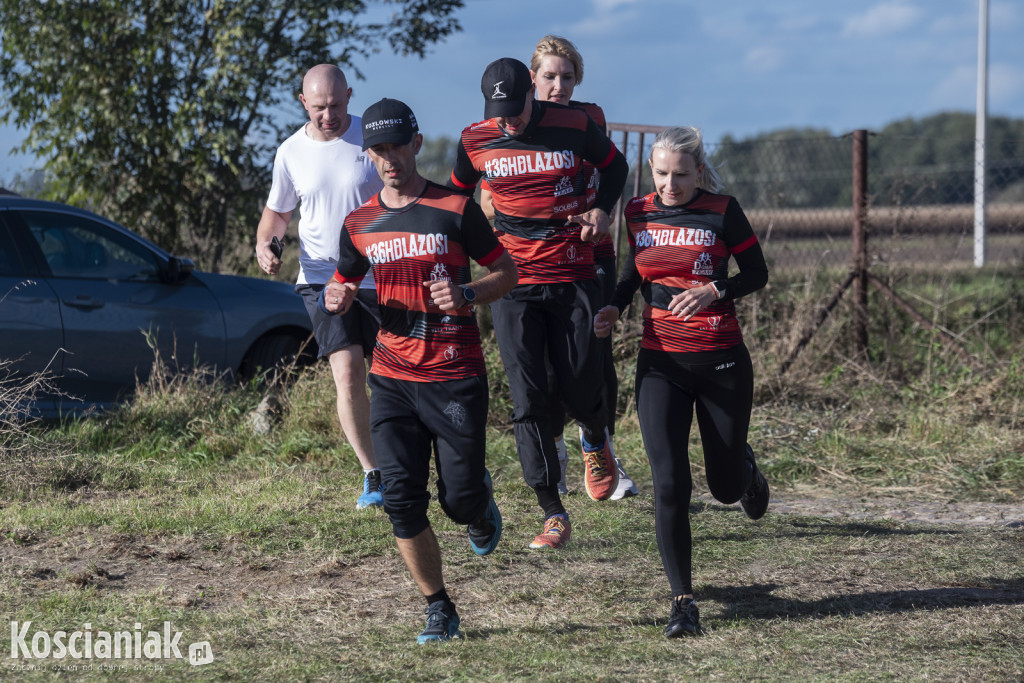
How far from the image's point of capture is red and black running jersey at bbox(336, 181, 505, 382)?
13.7 ft

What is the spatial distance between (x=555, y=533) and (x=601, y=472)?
65 cm

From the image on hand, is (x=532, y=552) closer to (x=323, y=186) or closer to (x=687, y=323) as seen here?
(x=687, y=323)

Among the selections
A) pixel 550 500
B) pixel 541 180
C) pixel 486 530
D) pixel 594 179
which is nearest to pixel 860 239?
pixel 594 179

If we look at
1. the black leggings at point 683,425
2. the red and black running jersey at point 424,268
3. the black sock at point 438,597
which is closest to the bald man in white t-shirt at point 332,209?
the red and black running jersey at point 424,268

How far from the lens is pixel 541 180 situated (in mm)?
5289

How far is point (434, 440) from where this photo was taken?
4.28 meters

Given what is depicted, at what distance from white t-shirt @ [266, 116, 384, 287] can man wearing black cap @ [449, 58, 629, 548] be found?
0.65 m

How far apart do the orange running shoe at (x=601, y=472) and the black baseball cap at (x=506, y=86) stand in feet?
5.67

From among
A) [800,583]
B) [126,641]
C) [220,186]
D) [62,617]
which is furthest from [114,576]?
[220,186]

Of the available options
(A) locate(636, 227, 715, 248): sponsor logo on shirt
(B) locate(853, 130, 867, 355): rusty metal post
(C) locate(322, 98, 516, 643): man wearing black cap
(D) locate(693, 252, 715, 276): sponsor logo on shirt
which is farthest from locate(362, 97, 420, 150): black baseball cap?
(B) locate(853, 130, 867, 355): rusty metal post

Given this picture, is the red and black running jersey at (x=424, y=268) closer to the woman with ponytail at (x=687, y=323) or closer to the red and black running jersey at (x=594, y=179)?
the woman with ponytail at (x=687, y=323)

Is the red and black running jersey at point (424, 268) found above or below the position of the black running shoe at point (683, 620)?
above

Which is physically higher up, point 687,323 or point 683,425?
point 687,323

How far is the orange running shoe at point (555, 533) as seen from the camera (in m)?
5.07
